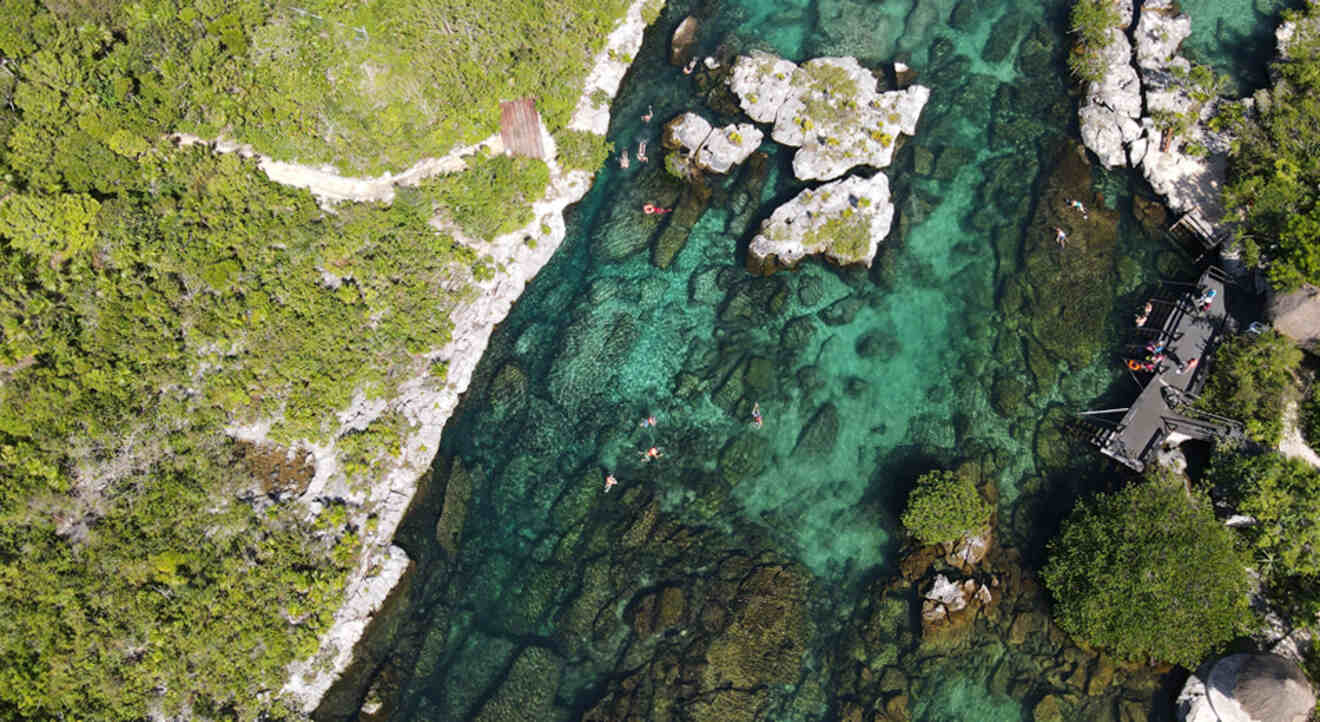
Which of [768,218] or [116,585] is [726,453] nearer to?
[768,218]

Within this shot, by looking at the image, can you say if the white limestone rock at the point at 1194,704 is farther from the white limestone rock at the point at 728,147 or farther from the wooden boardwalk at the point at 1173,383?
the white limestone rock at the point at 728,147

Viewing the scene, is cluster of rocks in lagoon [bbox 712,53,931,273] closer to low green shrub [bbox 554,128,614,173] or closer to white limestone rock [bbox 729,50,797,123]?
white limestone rock [bbox 729,50,797,123]

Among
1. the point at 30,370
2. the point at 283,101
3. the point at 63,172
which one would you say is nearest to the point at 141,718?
the point at 30,370

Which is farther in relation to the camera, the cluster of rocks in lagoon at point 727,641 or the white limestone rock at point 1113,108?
the white limestone rock at point 1113,108

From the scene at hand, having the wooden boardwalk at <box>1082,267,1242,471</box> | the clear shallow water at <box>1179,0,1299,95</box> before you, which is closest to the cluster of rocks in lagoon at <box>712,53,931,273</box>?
the wooden boardwalk at <box>1082,267,1242,471</box>

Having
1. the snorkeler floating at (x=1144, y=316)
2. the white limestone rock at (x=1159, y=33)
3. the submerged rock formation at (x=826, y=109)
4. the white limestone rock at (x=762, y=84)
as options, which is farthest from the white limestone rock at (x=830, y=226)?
the white limestone rock at (x=1159, y=33)

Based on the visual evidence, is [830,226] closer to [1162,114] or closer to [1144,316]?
[1144,316]

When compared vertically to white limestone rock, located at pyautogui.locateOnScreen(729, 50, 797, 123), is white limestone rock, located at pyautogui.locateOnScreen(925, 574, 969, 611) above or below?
below
